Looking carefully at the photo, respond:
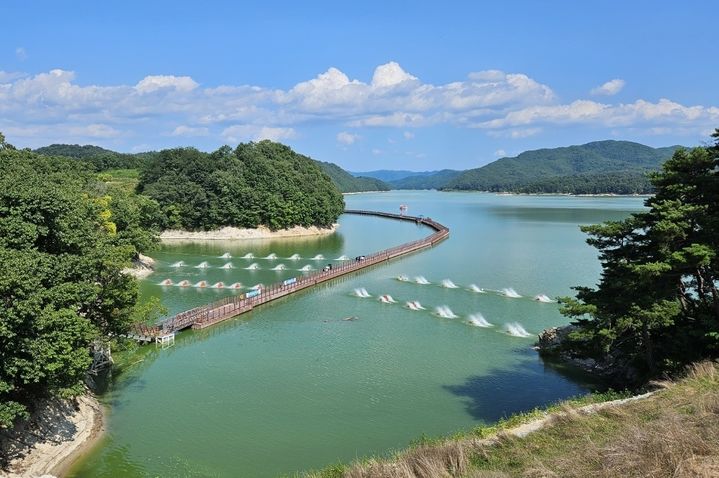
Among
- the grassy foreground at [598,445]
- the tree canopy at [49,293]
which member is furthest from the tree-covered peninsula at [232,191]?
the grassy foreground at [598,445]

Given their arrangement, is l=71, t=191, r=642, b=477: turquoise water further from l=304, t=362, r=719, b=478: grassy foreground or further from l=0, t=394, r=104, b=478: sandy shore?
l=304, t=362, r=719, b=478: grassy foreground

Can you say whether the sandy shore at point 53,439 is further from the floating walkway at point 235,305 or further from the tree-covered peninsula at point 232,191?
the tree-covered peninsula at point 232,191

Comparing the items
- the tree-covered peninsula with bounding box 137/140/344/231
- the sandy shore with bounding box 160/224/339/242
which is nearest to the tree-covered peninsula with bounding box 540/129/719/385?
the sandy shore with bounding box 160/224/339/242

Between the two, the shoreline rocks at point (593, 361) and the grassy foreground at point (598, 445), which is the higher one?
the grassy foreground at point (598, 445)

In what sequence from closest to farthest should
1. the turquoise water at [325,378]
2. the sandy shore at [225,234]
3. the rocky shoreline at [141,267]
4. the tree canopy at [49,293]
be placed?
the tree canopy at [49,293], the turquoise water at [325,378], the rocky shoreline at [141,267], the sandy shore at [225,234]

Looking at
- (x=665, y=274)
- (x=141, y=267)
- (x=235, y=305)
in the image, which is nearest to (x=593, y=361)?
(x=665, y=274)

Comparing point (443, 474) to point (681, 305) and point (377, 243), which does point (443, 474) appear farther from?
point (377, 243)

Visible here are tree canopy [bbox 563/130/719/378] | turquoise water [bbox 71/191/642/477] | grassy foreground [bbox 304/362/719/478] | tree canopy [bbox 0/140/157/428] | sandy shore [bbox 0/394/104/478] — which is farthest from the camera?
turquoise water [bbox 71/191/642/477]

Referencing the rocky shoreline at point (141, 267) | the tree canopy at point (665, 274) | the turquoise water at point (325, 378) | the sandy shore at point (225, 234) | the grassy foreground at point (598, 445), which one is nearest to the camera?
the grassy foreground at point (598, 445)
